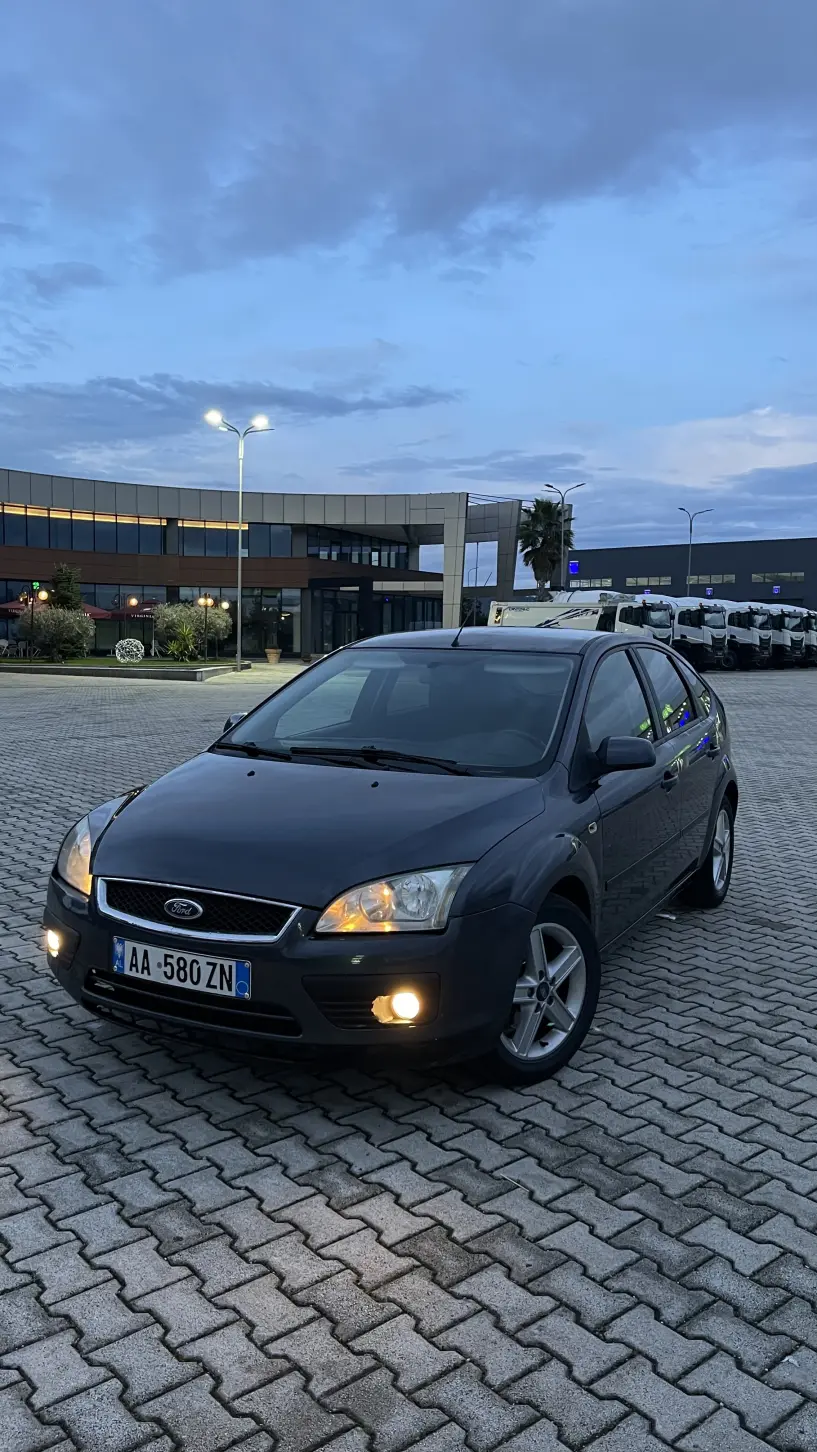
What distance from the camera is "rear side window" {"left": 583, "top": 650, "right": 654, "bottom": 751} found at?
4578 mm

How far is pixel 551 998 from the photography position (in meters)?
3.80

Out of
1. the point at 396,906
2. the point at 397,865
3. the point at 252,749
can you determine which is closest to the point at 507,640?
the point at 252,749

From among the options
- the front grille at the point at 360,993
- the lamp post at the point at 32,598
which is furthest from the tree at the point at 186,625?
the front grille at the point at 360,993

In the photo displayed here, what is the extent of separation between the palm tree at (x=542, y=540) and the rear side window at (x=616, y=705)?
65.5m

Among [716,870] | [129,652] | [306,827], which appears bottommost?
[129,652]

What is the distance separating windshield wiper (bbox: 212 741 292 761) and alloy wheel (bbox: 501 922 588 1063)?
133cm

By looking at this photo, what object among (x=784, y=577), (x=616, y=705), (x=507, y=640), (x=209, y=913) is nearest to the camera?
(x=209, y=913)

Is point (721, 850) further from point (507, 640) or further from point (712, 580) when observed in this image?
point (712, 580)

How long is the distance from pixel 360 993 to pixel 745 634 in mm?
39378

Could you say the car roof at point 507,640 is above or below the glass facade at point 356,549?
below

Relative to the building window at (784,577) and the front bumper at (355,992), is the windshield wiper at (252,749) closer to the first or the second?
the front bumper at (355,992)

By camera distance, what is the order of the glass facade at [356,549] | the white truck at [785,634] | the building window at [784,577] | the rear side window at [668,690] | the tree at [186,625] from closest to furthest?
the rear side window at [668,690], the white truck at [785,634], the tree at [186,625], the glass facade at [356,549], the building window at [784,577]

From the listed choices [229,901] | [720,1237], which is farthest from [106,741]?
[720,1237]

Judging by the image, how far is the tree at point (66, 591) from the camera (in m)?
48.4
